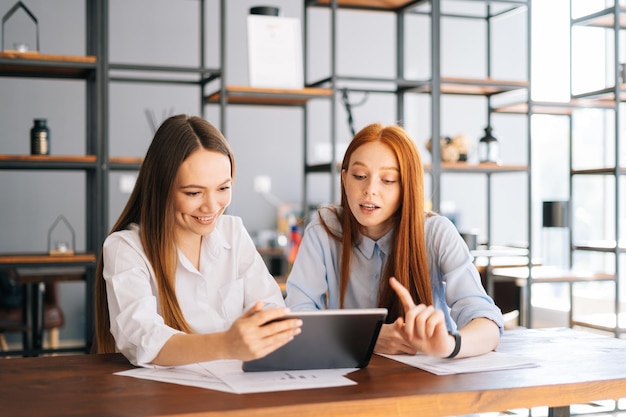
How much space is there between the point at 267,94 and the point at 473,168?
3.90ft

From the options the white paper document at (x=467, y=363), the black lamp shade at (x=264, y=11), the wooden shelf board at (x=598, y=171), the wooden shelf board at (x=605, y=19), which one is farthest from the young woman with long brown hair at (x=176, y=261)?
the wooden shelf board at (x=605, y=19)

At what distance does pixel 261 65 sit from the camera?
12.7 ft

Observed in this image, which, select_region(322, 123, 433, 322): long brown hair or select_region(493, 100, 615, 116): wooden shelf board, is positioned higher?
select_region(493, 100, 615, 116): wooden shelf board

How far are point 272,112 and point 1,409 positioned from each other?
18.1 ft

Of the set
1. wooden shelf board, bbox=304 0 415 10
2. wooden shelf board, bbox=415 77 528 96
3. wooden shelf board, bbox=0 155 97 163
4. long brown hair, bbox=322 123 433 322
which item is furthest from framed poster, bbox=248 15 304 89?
long brown hair, bbox=322 123 433 322

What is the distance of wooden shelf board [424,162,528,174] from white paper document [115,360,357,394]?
8.81 feet

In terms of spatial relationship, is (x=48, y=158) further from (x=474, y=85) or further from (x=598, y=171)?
(x=598, y=171)

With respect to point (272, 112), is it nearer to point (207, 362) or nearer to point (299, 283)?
point (299, 283)

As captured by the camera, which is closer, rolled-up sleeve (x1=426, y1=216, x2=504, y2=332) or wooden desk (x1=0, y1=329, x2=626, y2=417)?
wooden desk (x1=0, y1=329, x2=626, y2=417)

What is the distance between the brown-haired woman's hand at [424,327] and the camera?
5.28 ft

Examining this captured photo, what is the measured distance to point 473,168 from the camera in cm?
426

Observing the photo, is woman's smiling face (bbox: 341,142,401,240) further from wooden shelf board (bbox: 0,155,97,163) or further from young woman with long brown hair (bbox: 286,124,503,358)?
wooden shelf board (bbox: 0,155,97,163)

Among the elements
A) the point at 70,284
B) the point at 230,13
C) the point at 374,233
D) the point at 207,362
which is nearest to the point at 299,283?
the point at 374,233

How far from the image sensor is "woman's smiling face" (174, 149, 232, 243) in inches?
70.6
